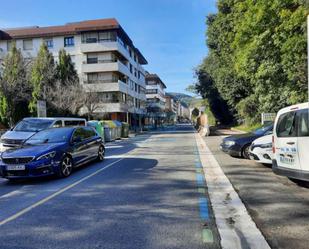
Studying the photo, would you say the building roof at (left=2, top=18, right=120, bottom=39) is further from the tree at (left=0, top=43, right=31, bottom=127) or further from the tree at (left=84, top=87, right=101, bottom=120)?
the tree at (left=0, top=43, right=31, bottom=127)

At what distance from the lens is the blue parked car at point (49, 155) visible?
32.0ft

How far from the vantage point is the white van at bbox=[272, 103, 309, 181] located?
710 centimetres

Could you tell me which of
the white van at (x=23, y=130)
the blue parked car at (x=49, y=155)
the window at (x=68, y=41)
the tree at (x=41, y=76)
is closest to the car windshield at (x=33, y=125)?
the white van at (x=23, y=130)

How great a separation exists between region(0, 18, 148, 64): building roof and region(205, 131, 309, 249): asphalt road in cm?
4275

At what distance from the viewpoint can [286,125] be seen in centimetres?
793

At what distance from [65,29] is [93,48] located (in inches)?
227

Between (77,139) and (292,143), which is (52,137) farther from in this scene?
(292,143)

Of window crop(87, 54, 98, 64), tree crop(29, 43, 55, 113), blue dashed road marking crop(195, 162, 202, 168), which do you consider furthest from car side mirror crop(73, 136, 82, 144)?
window crop(87, 54, 98, 64)

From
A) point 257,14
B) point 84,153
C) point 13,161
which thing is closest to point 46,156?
point 13,161

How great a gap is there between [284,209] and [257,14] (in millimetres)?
12328

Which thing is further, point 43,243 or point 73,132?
point 73,132

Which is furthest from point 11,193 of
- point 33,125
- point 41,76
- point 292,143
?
point 41,76

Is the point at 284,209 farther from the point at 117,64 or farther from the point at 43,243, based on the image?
the point at 117,64

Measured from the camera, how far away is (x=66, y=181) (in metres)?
9.92
